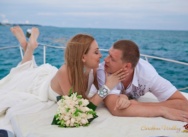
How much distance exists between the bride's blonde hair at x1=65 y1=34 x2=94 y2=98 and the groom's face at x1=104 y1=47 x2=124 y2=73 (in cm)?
16

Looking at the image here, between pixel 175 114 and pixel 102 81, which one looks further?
pixel 102 81

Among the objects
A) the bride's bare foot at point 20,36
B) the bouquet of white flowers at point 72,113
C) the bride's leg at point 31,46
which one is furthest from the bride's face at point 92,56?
the bride's bare foot at point 20,36

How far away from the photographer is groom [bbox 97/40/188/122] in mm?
1857

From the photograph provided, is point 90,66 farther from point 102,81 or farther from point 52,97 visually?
point 52,97

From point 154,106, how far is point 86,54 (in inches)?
21.7

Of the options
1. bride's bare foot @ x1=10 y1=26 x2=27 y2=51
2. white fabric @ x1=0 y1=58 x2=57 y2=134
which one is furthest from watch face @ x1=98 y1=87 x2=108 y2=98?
bride's bare foot @ x1=10 y1=26 x2=27 y2=51

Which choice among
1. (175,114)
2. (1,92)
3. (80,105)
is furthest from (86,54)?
(1,92)

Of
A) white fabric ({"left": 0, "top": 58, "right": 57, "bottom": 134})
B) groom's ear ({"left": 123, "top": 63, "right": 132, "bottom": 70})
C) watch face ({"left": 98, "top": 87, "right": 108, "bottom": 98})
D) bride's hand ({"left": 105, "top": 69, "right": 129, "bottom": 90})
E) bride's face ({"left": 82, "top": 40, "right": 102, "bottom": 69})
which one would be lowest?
white fabric ({"left": 0, "top": 58, "right": 57, "bottom": 134})

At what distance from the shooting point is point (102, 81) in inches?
82.0

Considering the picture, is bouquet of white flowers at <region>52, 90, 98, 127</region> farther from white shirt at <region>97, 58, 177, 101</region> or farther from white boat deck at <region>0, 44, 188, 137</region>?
white shirt at <region>97, 58, 177, 101</region>

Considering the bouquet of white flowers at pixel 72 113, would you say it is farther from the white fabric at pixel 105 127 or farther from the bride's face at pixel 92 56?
the bride's face at pixel 92 56

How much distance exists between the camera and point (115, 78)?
6.45 ft

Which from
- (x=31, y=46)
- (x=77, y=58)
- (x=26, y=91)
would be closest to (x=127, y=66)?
(x=77, y=58)

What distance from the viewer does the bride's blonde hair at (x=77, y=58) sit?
1.94 meters
